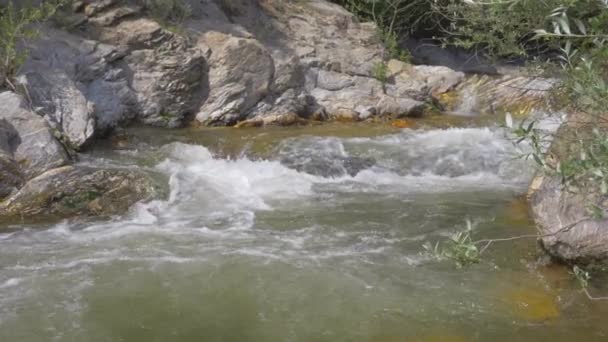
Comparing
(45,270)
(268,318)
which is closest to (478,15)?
(268,318)

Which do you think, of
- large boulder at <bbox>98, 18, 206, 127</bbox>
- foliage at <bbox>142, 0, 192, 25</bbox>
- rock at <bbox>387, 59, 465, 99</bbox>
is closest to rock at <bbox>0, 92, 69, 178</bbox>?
large boulder at <bbox>98, 18, 206, 127</bbox>

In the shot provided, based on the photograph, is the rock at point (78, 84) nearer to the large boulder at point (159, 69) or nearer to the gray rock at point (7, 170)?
the large boulder at point (159, 69)

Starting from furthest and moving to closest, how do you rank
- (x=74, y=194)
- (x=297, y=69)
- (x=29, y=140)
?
(x=297, y=69)
(x=29, y=140)
(x=74, y=194)

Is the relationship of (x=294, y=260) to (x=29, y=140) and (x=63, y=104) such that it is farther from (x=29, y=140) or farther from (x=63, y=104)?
(x=63, y=104)

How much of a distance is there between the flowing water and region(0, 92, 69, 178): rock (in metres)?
1.01

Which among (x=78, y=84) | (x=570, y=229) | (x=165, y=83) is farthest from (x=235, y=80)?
(x=570, y=229)

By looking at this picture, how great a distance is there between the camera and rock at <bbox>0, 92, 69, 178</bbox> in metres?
8.27

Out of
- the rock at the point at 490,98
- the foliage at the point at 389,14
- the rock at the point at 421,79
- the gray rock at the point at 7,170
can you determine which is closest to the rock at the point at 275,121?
the rock at the point at 421,79

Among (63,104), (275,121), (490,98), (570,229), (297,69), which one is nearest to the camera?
(570,229)

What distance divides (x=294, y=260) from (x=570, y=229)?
248 centimetres

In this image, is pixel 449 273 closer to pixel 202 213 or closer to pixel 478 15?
pixel 478 15

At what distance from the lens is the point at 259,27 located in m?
15.1

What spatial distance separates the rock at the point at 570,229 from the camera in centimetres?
597

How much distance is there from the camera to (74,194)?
25.9 ft
